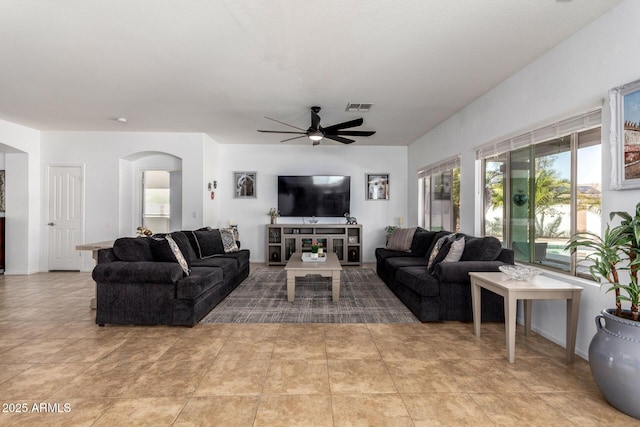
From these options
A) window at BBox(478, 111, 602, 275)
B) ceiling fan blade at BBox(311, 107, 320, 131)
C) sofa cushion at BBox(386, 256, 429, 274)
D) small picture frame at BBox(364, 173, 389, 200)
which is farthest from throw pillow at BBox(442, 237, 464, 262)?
small picture frame at BBox(364, 173, 389, 200)

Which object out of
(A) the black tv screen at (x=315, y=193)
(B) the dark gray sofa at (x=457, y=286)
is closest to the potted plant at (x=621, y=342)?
(B) the dark gray sofa at (x=457, y=286)

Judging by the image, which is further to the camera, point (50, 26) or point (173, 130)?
point (173, 130)

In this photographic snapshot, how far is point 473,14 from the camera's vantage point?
2.25 m

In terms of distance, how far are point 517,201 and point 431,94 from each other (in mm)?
1654

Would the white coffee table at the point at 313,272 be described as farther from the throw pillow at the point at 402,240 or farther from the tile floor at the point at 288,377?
the throw pillow at the point at 402,240

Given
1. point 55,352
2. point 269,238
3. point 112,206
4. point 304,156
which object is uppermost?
point 304,156

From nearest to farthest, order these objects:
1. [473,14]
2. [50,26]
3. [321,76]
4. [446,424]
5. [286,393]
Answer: [446,424], [286,393], [473,14], [50,26], [321,76]

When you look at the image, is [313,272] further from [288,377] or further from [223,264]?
[288,377]

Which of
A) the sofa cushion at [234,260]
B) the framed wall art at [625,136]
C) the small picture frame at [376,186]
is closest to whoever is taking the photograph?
the framed wall art at [625,136]

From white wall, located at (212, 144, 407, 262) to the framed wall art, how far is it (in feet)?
15.8

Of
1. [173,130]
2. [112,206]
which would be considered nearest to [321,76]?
[173,130]

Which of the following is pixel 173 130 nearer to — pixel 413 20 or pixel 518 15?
pixel 413 20

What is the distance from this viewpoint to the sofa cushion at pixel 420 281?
10.4 feet

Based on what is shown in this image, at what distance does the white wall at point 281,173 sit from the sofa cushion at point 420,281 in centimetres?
325
